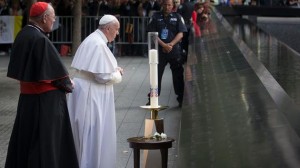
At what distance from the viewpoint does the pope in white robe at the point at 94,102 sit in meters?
7.92

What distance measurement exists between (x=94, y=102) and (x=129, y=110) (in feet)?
17.8

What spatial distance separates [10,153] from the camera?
7.21 meters

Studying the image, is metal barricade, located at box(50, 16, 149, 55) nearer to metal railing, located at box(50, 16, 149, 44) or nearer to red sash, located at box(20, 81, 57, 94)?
metal railing, located at box(50, 16, 149, 44)

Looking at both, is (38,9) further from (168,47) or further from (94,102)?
(168,47)

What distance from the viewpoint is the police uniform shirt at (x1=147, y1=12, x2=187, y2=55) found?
43.2ft

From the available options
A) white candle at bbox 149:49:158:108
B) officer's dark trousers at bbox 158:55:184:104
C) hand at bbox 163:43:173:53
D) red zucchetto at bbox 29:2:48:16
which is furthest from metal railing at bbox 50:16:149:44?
red zucchetto at bbox 29:2:48:16

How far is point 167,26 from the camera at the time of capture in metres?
13.2

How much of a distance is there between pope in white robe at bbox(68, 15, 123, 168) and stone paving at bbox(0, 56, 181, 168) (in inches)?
33.0

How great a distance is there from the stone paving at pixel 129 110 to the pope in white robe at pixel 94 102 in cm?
84

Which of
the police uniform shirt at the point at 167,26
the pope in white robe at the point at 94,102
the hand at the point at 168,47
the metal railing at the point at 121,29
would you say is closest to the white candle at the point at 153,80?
the pope in white robe at the point at 94,102

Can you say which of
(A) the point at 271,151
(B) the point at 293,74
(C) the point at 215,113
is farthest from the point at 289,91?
(A) the point at 271,151

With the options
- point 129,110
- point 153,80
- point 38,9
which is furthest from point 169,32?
point 38,9

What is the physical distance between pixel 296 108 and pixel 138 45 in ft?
69.1

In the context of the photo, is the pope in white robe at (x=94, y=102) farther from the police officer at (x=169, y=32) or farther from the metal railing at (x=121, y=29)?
the metal railing at (x=121, y=29)
